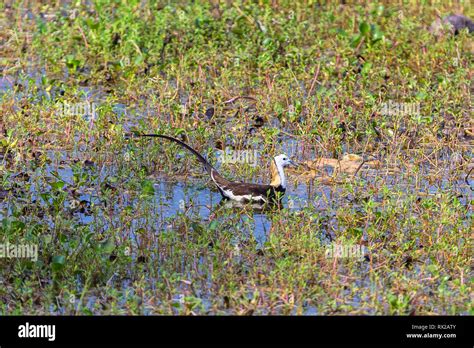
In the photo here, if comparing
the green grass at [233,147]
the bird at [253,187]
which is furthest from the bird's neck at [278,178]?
the green grass at [233,147]

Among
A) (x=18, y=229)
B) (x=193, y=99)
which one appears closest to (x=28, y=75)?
(x=193, y=99)

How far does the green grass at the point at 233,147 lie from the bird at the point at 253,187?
15 cm

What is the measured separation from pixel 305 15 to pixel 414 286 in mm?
8214

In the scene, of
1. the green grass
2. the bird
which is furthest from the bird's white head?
the green grass

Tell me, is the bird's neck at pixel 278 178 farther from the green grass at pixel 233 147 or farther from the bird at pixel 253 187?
the green grass at pixel 233 147

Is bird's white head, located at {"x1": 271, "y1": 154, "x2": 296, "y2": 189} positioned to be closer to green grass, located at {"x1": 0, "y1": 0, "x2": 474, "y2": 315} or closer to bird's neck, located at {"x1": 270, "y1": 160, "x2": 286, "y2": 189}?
bird's neck, located at {"x1": 270, "y1": 160, "x2": 286, "y2": 189}

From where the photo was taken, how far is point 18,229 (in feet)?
23.8

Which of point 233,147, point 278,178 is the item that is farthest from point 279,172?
point 233,147

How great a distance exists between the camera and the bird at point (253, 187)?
8453 millimetres

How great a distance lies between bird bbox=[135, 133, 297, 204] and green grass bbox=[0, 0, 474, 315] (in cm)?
15

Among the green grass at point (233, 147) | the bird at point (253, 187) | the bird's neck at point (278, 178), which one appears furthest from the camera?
the bird's neck at point (278, 178)

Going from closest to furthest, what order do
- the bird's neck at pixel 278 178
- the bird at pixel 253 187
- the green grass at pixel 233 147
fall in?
the green grass at pixel 233 147, the bird at pixel 253 187, the bird's neck at pixel 278 178
